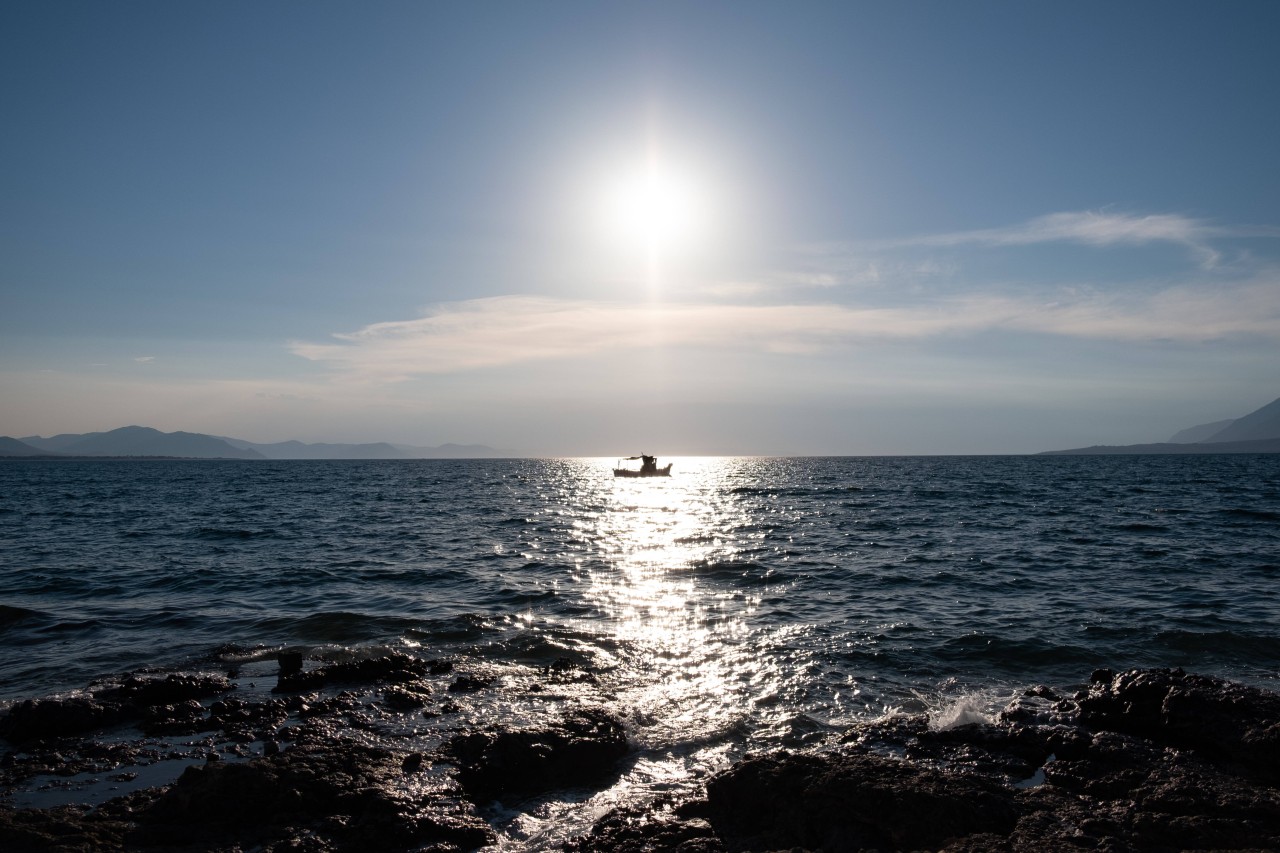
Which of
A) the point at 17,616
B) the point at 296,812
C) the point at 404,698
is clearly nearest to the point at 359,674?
the point at 404,698

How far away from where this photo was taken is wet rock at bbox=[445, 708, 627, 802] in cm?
980

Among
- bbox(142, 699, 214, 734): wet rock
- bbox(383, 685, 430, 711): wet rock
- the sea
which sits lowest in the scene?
the sea

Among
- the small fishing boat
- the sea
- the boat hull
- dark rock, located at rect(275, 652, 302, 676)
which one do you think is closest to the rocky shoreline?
dark rock, located at rect(275, 652, 302, 676)

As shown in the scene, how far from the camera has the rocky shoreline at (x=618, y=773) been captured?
7.96m

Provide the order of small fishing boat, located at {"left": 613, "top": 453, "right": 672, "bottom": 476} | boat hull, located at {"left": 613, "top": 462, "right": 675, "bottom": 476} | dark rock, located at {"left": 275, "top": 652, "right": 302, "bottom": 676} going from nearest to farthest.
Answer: dark rock, located at {"left": 275, "top": 652, "right": 302, "bottom": 676} → small fishing boat, located at {"left": 613, "top": 453, "right": 672, "bottom": 476} → boat hull, located at {"left": 613, "top": 462, "right": 675, "bottom": 476}

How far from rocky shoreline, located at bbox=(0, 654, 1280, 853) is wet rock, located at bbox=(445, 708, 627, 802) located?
0.09 ft

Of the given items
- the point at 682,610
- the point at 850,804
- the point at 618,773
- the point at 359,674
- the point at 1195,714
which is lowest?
the point at 682,610

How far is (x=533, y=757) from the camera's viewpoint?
398 inches

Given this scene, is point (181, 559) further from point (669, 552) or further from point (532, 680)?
point (532, 680)

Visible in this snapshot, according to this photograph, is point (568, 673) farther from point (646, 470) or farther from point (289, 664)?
point (646, 470)

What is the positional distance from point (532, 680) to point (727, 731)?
4509mm

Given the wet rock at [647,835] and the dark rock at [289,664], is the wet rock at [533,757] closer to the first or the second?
the wet rock at [647,835]

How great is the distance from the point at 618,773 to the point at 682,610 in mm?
11006

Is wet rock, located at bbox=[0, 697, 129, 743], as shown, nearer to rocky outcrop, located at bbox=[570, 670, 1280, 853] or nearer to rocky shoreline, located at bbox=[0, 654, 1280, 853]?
rocky shoreline, located at bbox=[0, 654, 1280, 853]
